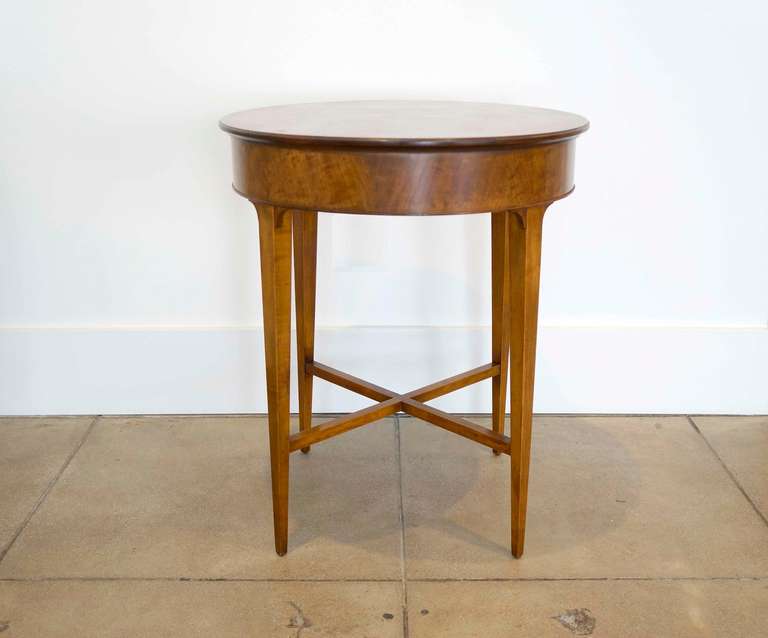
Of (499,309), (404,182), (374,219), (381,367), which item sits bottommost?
(381,367)

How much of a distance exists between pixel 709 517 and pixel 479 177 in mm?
1109

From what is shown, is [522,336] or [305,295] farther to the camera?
[305,295]

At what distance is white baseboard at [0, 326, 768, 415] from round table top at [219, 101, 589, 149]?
0.81 m

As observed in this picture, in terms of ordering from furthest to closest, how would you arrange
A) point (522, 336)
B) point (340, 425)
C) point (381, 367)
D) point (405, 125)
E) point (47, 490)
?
point (381, 367)
point (47, 490)
point (340, 425)
point (522, 336)
point (405, 125)

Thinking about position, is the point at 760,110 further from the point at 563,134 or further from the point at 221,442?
the point at 221,442

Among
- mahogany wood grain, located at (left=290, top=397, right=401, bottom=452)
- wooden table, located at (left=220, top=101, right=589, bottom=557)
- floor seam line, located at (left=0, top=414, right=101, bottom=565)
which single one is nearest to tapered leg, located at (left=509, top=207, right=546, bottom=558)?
wooden table, located at (left=220, top=101, right=589, bottom=557)

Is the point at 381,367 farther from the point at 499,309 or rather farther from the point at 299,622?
the point at 299,622

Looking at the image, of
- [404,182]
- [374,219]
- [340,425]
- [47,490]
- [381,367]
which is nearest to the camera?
[404,182]

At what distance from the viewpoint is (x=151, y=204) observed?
256 centimetres

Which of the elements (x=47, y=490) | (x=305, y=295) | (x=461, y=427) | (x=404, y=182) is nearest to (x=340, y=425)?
(x=461, y=427)

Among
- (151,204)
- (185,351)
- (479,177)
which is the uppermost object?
(479,177)

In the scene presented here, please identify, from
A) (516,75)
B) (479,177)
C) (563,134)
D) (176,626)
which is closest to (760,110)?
(516,75)

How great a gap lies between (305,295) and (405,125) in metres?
0.72

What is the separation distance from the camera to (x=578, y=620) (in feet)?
5.89
